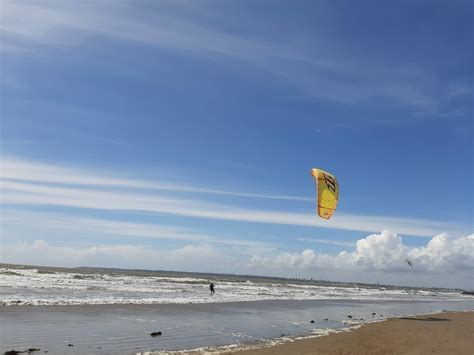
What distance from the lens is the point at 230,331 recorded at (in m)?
18.9

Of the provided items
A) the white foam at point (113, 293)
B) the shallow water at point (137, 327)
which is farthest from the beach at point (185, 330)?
the white foam at point (113, 293)

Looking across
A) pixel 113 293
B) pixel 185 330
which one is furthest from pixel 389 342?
pixel 113 293

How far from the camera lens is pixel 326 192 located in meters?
20.2

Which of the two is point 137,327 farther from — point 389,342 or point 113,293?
point 113,293

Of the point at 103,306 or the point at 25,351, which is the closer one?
the point at 25,351

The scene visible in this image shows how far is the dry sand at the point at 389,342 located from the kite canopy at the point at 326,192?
15.4ft

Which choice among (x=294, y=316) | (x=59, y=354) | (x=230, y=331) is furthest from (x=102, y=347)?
(x=294, y=316)

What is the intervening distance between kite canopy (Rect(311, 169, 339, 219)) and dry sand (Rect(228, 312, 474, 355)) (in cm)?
471

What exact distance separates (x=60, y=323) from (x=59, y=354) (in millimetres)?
5965

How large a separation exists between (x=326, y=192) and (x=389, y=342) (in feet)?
20.7

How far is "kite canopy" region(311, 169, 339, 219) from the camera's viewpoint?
62.7ft

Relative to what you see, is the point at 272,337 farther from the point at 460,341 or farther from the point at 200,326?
the point at 460,341

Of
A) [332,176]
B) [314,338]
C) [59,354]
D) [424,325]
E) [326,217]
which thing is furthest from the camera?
[424,325]

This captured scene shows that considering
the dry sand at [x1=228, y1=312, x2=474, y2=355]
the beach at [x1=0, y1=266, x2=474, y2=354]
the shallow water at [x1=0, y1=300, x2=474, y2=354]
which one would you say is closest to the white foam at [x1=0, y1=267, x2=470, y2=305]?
the beach at [x1=0, y1=266, x2=474, y2=354]
